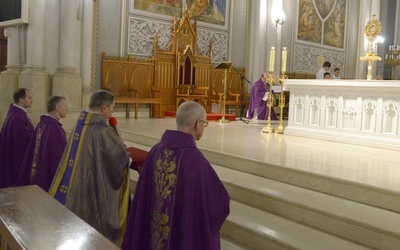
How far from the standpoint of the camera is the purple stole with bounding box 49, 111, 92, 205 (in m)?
3.68

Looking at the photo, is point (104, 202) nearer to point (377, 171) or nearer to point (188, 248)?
point (188, 248)

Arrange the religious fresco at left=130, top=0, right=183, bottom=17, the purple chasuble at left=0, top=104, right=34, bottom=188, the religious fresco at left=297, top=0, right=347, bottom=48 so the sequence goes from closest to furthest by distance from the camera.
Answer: the purple chasuble at left=0, top=104, right=34, bottom=188, the religious fresco at left=130, top=0, right=183, bottom=17, the religious fresco at left=297, top=0, right=347, bottom=48

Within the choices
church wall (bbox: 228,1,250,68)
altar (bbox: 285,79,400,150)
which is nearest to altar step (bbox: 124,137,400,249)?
altar (bbox: 285,79,400,150)

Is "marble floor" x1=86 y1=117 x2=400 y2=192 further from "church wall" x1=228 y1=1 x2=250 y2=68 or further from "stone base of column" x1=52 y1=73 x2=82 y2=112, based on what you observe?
"church wall" x1=228 y1=1 x2=250 y2=68

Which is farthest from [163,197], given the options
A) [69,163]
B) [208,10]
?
[208,10]

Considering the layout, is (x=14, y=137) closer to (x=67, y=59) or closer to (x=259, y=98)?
(x=67, y=59)

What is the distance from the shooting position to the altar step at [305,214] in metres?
3.75

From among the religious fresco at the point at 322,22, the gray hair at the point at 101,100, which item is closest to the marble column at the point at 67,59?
the gray hair at the point at 101,100

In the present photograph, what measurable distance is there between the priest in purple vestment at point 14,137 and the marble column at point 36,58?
4.06m

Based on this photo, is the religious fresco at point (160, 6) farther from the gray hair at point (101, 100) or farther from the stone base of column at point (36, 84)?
the gray hair at point (101, 100)

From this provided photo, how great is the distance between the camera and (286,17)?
15180 millimetres

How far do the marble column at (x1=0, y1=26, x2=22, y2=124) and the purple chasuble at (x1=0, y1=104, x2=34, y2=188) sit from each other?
4414 millimetres

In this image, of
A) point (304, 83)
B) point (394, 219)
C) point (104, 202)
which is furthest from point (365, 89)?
point (104, 202)

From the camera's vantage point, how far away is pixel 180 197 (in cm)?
270
